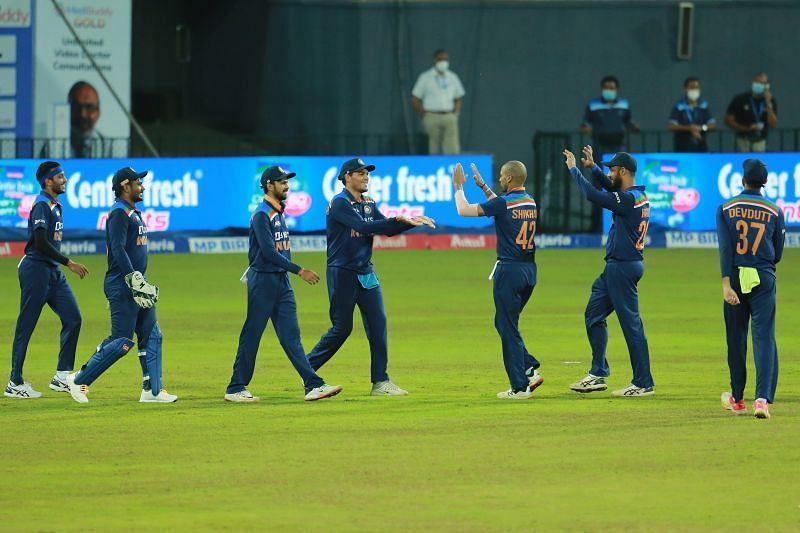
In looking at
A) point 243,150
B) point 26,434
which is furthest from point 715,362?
point 243,150

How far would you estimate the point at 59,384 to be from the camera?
592 inches

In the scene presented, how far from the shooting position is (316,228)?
29.7 metres

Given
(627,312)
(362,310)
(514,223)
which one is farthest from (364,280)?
(627,312)

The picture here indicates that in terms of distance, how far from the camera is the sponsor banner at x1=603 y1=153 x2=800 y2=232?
3023 centimetres

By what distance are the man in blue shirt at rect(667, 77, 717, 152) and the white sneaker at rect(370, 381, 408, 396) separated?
58.3ft

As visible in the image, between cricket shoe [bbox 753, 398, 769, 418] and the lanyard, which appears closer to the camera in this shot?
cricket shoe [bbox 753, 398, 769, 418]

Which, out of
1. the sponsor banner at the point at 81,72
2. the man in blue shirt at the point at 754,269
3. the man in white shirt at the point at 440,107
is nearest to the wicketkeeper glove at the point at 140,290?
the man in blue shirt at the point at 754,269

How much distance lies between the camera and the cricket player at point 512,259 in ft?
47.0

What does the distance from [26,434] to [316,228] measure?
17.0 m

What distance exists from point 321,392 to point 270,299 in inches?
35.6

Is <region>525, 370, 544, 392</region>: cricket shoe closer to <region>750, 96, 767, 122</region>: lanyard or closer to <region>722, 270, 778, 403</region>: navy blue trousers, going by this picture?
<region>722, 270, 778, 403</region>: navy blue trousers

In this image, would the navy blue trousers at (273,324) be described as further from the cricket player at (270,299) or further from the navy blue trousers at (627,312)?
the navy blue trousers at (627,312)

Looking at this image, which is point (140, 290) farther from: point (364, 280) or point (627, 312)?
point (627, 312)

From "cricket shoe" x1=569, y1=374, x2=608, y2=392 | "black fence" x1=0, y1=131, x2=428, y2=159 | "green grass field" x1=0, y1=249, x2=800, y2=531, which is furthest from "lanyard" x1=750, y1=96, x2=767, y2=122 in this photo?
"cricket shoe" x1=569, y1=374, x2=608, y2=392
